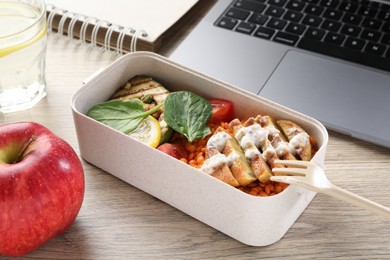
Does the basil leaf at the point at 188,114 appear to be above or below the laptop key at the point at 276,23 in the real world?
above

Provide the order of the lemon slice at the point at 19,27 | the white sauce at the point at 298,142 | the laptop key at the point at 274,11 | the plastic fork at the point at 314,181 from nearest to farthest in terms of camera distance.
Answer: the plastic fork at the point at 314,181 < the white sauce at the point at 298,142 < the lemon slice at the point at 19,27 < the laptop key at the point at 274,11

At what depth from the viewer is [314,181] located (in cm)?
80

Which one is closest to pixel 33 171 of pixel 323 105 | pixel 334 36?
pixel 323 105

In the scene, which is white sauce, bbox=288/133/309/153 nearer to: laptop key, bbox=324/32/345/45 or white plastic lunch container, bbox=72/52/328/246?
white plastic lunch container, bbox=72/52/328/246

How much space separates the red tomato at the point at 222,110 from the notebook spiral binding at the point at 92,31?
275 mm

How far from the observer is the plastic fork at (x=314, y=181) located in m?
0.77

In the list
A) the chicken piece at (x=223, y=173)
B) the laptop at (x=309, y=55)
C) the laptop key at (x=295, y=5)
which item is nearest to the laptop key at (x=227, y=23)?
the laptop at (x=309, y=55)

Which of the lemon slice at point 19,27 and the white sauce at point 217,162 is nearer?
the white sauce at point 217,162

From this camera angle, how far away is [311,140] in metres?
0.90

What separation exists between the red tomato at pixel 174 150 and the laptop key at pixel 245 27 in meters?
0.37

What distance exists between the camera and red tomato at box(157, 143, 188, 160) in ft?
2.97

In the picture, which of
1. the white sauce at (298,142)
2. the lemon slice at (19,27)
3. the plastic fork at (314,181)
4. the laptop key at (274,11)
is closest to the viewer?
the plastic fork at (314,181)

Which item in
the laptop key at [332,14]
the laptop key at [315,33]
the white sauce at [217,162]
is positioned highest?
the white sauce at [217,162]

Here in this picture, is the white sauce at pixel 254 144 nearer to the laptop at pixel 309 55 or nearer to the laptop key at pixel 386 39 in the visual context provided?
the laptop at pixel 309 55
